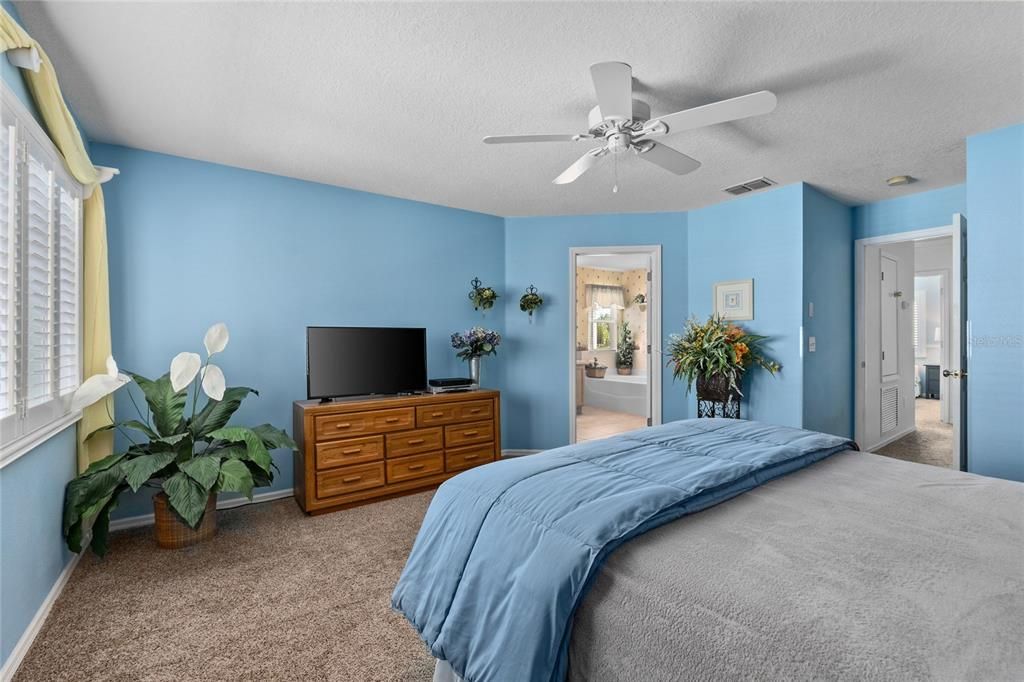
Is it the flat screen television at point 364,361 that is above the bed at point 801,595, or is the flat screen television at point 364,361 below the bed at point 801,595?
above

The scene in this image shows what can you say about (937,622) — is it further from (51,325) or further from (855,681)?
(51,325)

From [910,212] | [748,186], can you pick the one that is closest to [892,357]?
[910,212]

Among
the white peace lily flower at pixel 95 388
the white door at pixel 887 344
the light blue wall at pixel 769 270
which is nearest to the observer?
the white peace lily flower at pixel 95 388

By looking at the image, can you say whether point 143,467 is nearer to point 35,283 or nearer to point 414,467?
point 35,283

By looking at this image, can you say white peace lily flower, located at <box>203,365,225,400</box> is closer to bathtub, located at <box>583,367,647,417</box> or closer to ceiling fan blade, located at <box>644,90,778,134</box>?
ceiling fan blade, located at <box>644,90,778,134</box>

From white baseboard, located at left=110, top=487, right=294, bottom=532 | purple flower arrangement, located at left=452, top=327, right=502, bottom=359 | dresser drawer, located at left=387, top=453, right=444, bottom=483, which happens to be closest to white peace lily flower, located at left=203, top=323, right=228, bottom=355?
white baseboard, located at left=110, top=487, right=294, bottom=532

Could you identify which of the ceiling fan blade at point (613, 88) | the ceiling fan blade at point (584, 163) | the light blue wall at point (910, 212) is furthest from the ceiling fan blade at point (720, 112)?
the light blue wall at point (910, 212)

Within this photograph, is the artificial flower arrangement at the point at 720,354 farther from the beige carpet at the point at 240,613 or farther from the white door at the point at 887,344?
the beige carpet at the point at 240,613

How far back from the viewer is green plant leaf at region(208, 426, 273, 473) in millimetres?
2748

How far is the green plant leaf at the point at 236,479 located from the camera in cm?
256

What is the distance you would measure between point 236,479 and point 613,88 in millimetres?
2680

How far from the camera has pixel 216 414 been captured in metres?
2.95

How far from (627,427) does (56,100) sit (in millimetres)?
5835

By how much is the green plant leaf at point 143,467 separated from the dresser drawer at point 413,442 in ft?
4.50
